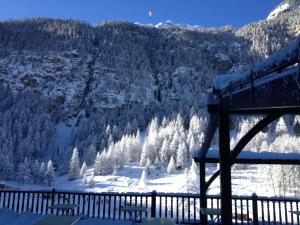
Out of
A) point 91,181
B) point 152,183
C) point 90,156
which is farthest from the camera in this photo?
point 90,156

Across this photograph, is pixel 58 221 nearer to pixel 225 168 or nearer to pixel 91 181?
pixel 225 168

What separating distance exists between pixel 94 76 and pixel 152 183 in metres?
110

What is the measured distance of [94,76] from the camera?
543 feet

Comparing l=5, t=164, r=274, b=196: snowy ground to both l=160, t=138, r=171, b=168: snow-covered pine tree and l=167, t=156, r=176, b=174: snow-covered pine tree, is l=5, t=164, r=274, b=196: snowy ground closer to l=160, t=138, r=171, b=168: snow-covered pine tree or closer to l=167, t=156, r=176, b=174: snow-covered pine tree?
l=167, t=156, r=176, b=174: snow-covered pine tree

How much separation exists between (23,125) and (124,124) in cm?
3673

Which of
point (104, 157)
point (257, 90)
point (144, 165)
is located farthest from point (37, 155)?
point (257, 90)

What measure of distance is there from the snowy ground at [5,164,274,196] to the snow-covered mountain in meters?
30.1

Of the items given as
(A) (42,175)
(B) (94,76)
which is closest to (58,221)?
(A) (42,175)

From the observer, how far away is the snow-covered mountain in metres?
121

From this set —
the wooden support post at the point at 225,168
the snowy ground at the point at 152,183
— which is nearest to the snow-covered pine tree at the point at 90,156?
the snowy ground at the point at 152,183

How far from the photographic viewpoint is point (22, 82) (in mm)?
157000

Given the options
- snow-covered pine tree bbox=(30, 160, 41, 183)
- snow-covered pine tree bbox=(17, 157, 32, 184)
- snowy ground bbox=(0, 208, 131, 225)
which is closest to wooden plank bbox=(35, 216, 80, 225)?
snowy ground bbox=(0, 208, 131, 225)

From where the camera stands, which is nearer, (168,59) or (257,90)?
(257,90)

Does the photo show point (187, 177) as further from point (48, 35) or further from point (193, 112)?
point (48, 35)
